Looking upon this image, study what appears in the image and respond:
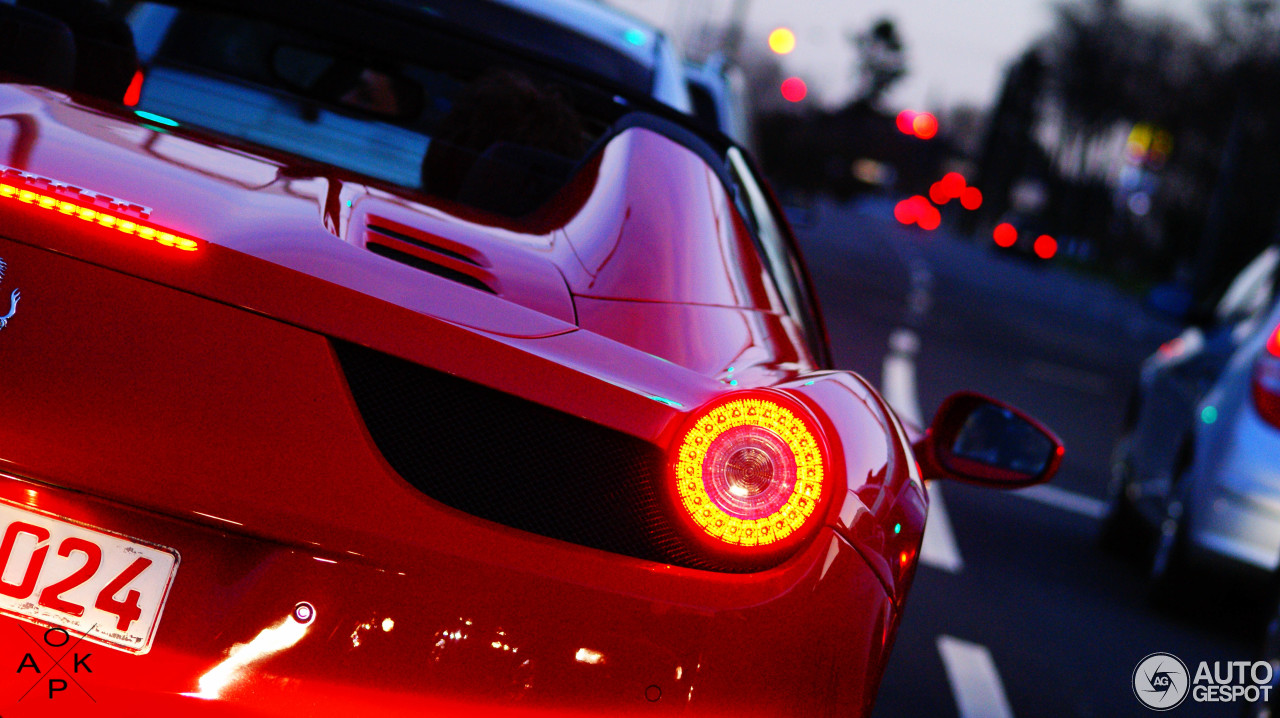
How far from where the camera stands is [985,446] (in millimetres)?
2957

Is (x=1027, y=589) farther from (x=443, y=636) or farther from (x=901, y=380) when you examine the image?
(x=901, y=380)

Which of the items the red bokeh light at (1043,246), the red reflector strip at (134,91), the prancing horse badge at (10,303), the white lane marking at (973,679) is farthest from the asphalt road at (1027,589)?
the red bokeh light at (1043,246)

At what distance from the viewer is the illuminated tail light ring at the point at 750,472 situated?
2000 millimetres

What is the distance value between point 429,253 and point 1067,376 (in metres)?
16.1

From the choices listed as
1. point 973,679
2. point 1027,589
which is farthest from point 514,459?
point 1027,589

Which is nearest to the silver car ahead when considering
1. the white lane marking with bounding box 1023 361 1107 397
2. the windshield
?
the windshield

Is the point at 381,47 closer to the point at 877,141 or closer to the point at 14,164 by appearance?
the point at 14,164

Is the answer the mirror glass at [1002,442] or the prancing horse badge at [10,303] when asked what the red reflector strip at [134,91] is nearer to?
the prancing horse badge at [10,303]

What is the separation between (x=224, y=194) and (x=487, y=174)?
1039 mm

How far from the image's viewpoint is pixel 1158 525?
6.81 m

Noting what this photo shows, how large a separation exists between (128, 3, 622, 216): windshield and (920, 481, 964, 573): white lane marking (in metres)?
3.23

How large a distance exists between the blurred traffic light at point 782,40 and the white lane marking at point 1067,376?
24.1m

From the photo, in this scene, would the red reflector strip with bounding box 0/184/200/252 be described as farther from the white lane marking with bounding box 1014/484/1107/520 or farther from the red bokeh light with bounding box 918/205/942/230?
the red bokeh light with bounding box 918/205/942/230

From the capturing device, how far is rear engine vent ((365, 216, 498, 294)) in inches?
88.0
